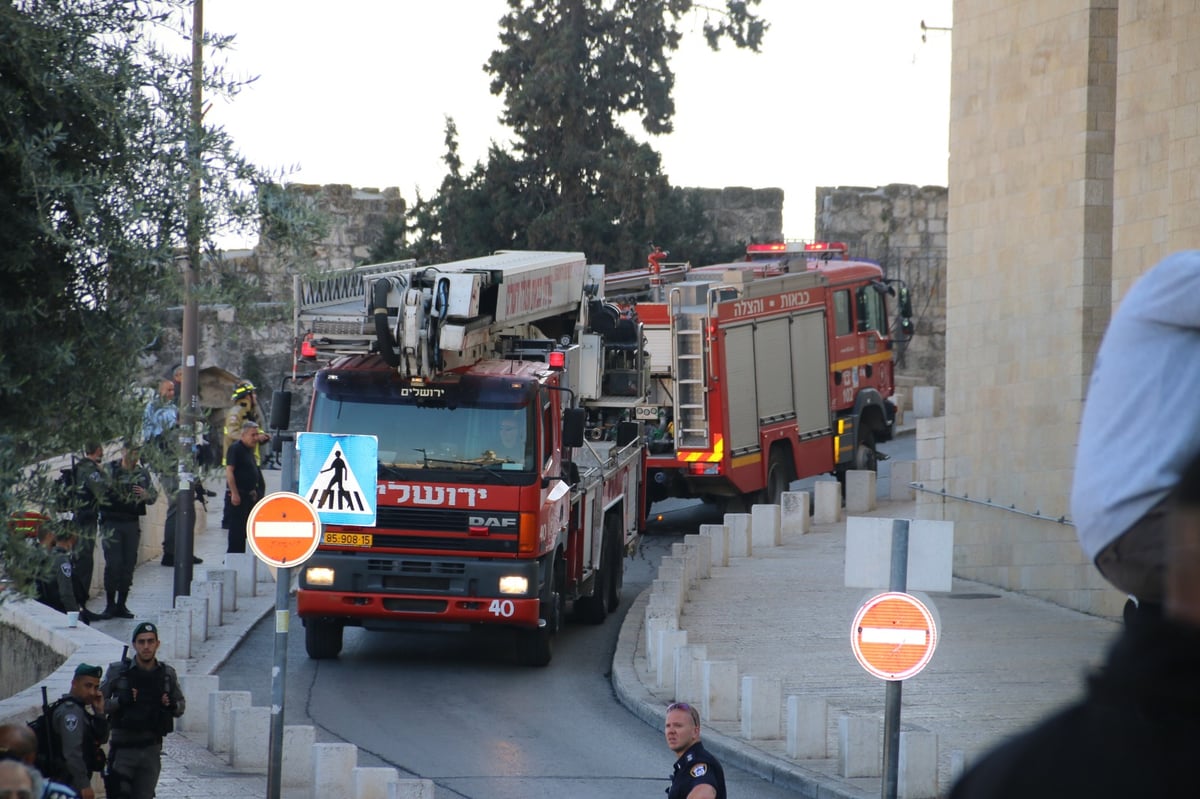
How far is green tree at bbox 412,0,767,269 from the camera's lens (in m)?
37.1

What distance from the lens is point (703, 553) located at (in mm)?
20328

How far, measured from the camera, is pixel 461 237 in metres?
37.6

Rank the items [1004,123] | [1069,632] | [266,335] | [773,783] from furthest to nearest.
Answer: [266,335], [1004,123], [1069,632], [773,783]

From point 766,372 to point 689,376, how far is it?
57.4 inches

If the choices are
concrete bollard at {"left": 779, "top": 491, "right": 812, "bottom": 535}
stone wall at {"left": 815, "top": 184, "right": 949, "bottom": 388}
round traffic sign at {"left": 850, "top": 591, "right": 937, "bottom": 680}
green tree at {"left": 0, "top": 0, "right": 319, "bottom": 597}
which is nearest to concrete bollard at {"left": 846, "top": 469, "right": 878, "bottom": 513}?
concrete bollard at {"left": 779, "top": 491, "right": 812, "bottom": 535}

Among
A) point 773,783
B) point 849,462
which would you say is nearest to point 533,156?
point 849,462

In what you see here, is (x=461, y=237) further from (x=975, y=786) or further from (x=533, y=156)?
(x=975, y=786)

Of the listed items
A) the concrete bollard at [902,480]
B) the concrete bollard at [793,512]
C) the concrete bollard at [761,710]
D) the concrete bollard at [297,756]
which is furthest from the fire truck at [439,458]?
the concrete bollard at [902,480]

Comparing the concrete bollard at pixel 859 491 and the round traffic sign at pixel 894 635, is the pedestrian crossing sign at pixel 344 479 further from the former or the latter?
the concrete bollard at pixel 859 491

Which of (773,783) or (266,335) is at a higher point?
(266,335)

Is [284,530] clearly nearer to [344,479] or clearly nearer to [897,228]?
[344,479]

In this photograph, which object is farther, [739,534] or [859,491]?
[859,491]

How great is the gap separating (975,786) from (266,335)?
31906 millimetres

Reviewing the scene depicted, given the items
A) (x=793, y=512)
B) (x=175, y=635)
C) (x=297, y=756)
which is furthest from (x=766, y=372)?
(x=297, y=756)
